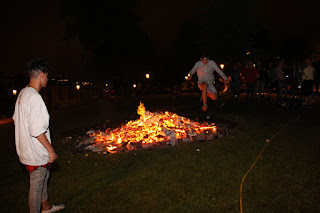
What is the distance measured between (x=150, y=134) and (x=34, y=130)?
493cm

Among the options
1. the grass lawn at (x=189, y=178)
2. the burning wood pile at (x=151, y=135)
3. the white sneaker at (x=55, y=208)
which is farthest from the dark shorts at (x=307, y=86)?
the white sneaker at (x=55, y=208)

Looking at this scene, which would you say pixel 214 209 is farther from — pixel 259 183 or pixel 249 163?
pixel 249 163

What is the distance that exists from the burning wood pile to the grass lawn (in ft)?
1.73

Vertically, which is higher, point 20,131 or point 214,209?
point 20,131

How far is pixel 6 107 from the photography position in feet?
53.8

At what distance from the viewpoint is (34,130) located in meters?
2.76

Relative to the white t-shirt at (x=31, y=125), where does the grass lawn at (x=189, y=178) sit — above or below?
below

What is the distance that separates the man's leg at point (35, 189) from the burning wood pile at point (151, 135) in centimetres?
328

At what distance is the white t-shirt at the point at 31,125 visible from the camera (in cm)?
278

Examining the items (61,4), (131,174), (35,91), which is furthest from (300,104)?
(61,4)

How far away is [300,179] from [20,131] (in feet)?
14.0

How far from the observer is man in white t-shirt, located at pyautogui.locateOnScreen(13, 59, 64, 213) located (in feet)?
9.13

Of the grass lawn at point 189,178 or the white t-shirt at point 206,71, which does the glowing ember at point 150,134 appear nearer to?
the grass lawn at point 189,178

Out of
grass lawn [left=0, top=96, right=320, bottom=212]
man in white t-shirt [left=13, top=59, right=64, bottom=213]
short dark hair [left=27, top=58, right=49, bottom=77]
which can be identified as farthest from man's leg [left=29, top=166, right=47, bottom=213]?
short dark hair [left=27, top=58, right=49, bottom=77]
